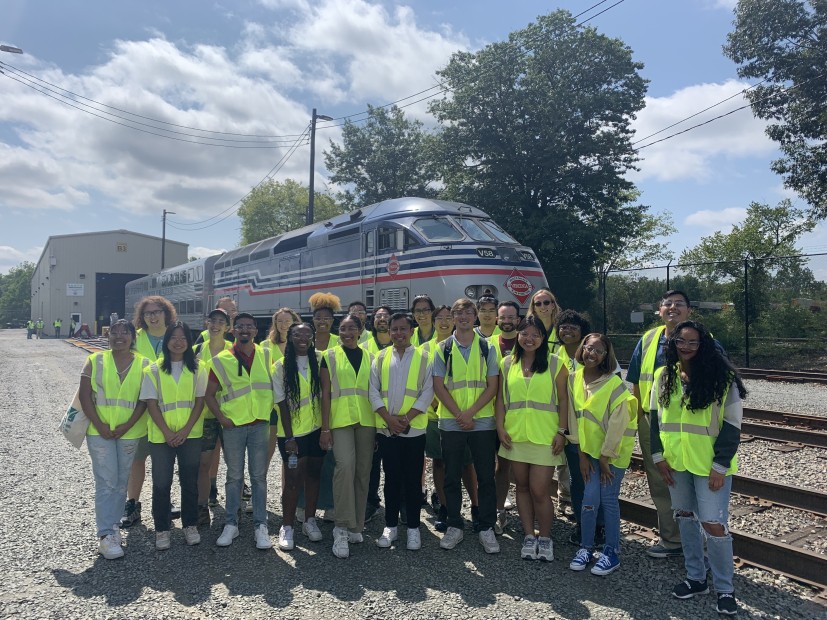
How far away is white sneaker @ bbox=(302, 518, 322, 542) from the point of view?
512cm

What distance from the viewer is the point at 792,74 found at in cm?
2041

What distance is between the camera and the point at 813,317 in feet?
59.4

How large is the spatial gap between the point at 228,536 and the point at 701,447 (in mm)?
3745

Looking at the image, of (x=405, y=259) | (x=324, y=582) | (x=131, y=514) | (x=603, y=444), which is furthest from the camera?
(x=405, y=259)

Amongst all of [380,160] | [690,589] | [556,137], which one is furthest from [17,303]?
[690,589]

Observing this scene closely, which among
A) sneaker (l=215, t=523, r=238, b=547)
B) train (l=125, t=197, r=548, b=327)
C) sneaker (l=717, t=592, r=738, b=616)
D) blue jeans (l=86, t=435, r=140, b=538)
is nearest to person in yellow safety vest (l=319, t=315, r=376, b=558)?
sneaker (l=215, t=523, r=238, b=547)

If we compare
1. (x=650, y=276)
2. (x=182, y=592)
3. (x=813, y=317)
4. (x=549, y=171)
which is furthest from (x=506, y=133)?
(x=182, y=592)

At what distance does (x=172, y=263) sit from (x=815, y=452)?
57.3 meters

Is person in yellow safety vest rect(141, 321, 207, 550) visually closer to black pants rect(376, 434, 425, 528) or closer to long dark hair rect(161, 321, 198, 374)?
long dark hair rect(161, 321, 198, 374)

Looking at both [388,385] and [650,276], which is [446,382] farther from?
[650,276]

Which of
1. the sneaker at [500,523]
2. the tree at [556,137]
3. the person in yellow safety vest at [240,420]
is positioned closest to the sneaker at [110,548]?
the person in yellow safety vest at [240,420]

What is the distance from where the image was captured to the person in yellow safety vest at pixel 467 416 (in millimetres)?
4973

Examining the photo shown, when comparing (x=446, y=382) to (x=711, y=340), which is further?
(x=446, y=382)

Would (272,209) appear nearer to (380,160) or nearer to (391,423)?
(380,160)
